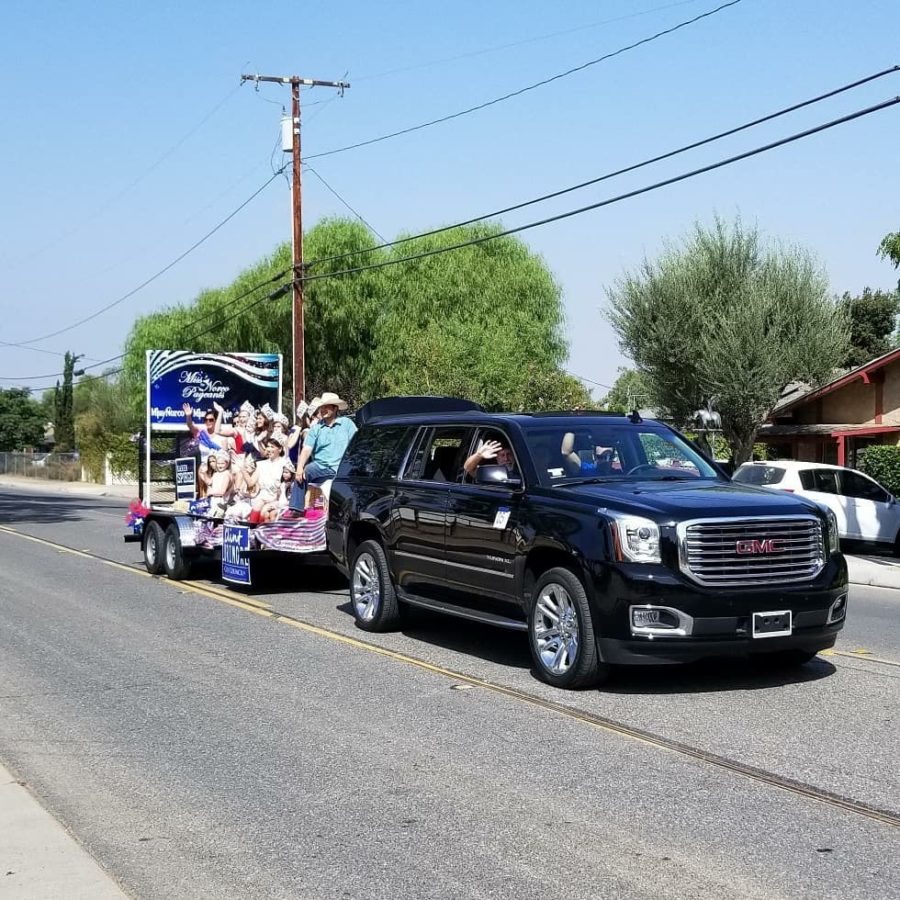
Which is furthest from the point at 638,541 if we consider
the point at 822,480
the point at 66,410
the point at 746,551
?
the point at 66,410

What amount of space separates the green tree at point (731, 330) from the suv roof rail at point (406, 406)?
762 inches

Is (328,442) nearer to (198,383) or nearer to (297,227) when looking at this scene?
(198,383)

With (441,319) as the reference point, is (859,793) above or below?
below

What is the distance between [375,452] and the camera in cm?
1132

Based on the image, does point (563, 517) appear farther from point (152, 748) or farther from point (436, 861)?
point (436, 861)

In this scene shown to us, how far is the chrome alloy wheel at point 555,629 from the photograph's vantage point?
8359 millimetres

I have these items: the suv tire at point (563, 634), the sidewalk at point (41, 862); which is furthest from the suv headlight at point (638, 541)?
the sidewalk at point (41, 862)

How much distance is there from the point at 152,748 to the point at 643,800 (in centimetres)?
282

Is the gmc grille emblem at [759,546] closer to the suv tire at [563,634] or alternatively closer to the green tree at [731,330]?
the suv tire at [563,634]

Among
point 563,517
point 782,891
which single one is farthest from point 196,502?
point 782,891

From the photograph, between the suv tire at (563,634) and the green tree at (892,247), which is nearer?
the suv tire at (563,634)

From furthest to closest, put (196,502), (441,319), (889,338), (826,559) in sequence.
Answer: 1. (889,338)
2. (441,319)
3. (196,502)
4. (826,559)

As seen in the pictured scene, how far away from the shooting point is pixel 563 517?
8469mm

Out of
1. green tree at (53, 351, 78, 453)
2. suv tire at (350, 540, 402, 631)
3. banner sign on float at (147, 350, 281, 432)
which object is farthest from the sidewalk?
green tree at (53, 351, 78, 453)
